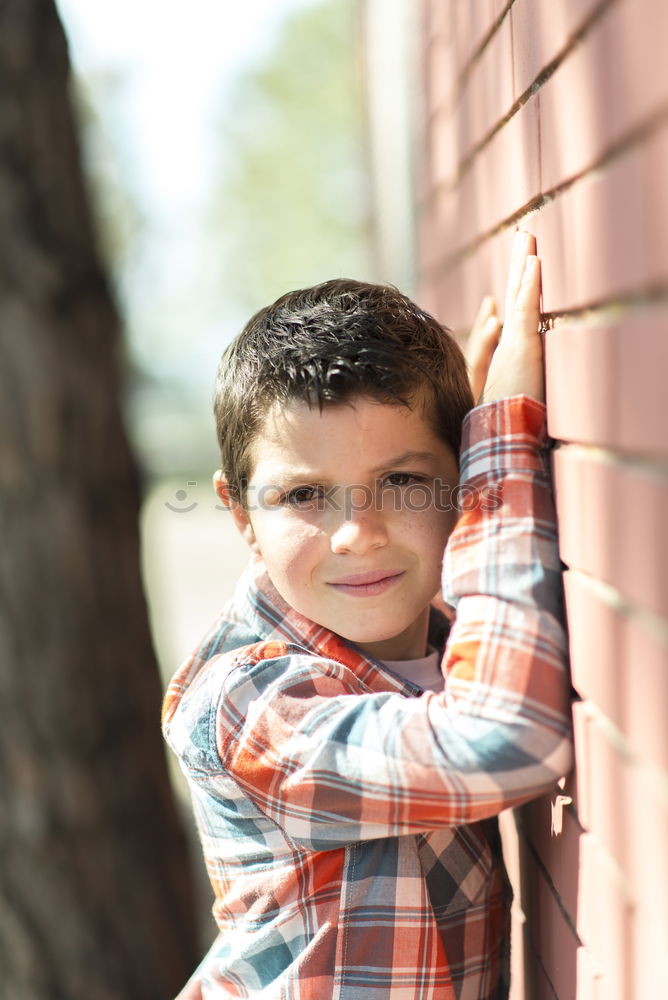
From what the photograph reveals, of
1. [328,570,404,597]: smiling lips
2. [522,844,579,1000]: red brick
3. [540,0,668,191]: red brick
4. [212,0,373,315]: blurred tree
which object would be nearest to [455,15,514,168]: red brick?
[540,0,668,191]: red brick

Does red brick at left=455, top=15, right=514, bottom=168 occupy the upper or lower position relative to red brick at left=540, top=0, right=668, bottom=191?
upper

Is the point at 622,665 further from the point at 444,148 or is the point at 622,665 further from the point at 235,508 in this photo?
the point at 444,148

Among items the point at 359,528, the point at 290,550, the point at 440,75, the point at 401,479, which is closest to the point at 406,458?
the point at 401,479

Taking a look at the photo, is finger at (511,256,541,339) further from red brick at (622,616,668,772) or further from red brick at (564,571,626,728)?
red brick at (622,616,668,772)

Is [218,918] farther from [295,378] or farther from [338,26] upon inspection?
[338,26]

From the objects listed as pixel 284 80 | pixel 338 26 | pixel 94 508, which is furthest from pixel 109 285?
pixel 284 80

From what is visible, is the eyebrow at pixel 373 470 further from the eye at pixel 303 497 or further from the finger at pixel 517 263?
the finger at pixel 517 263

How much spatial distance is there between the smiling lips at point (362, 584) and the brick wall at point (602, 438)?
389 mm

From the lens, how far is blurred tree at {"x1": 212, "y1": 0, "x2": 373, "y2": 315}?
2259cm

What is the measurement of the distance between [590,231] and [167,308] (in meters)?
31.7

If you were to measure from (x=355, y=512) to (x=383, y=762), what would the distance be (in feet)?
1.45

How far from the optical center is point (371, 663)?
187 centimetres

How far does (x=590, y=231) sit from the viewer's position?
50.4 inches

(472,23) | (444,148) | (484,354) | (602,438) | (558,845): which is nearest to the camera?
(602,438)
